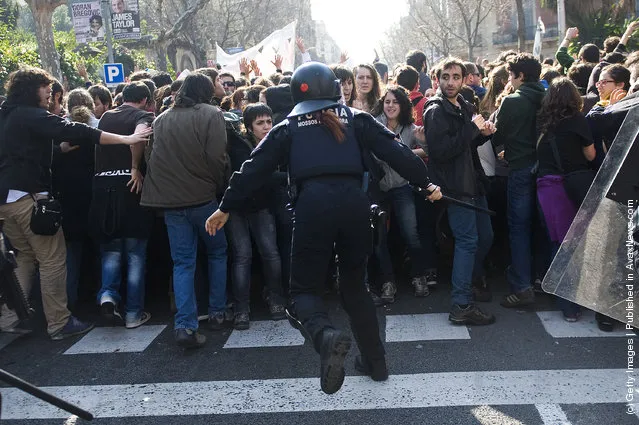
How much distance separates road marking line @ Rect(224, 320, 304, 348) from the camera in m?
5.04

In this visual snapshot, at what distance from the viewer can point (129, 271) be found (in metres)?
5.59

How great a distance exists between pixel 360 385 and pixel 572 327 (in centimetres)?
187

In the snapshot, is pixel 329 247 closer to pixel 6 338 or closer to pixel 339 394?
pixel 339 394

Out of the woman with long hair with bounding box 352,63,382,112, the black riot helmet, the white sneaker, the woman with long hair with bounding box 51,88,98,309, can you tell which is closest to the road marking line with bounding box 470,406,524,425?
the black riot helmet

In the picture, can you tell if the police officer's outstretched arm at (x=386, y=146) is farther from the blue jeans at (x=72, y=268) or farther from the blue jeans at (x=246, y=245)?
the blue jeans at (x=72, y=268)

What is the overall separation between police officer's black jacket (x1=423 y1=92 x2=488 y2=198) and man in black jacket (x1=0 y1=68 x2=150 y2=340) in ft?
7.46

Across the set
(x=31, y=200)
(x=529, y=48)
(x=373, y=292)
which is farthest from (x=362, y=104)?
(x=529, y=48)

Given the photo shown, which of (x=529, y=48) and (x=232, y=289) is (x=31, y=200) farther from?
(x=529, y=48)

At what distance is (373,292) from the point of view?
233 inches

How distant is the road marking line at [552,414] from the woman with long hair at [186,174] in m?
2.54

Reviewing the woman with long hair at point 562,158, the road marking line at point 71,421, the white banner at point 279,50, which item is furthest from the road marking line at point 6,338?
the white banner at point 279,50

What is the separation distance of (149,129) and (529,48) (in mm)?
46125

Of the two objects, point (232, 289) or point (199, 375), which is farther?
point (232, 289)

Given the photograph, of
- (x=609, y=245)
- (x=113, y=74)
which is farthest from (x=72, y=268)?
(x=113, y=74)
